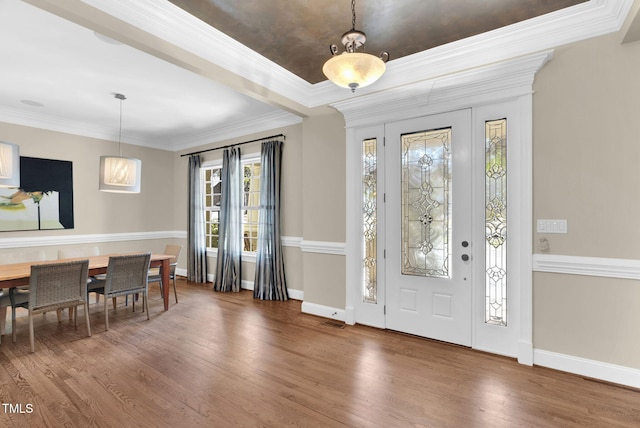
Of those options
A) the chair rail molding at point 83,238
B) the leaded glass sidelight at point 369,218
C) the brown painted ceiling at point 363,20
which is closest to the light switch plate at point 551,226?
the leaded glass sidelight at point 369,218

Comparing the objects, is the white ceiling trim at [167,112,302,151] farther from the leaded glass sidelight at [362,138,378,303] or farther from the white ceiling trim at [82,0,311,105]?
the leaded glass sidelight at [362,138,378,303]

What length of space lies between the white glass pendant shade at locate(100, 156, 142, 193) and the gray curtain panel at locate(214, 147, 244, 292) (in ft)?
5.54

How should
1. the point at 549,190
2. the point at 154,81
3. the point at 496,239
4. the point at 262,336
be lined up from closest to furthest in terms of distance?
the point at 549,190 < the point at 496,239 < the point at 262,336 < the point at 154,81

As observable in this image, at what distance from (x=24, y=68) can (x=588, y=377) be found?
623cm

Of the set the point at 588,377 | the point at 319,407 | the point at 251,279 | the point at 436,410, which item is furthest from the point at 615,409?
the point at 251,279

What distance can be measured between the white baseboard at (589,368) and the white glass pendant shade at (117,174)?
484 centimetres

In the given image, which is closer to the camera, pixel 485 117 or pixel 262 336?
pixel 485 117

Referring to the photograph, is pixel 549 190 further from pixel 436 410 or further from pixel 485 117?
pixel 436 410

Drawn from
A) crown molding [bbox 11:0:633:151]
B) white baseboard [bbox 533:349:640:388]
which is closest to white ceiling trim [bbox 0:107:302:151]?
crown molding [bbox 11:0:633:151]

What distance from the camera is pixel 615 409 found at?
214 centimetres

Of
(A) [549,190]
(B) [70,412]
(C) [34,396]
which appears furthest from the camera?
(A) [549,190]

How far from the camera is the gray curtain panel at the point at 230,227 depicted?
549cm

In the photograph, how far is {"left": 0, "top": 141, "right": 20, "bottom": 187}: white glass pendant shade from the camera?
9.53 ft

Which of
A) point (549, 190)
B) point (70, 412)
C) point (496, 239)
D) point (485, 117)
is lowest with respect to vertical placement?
point (70, 412)
